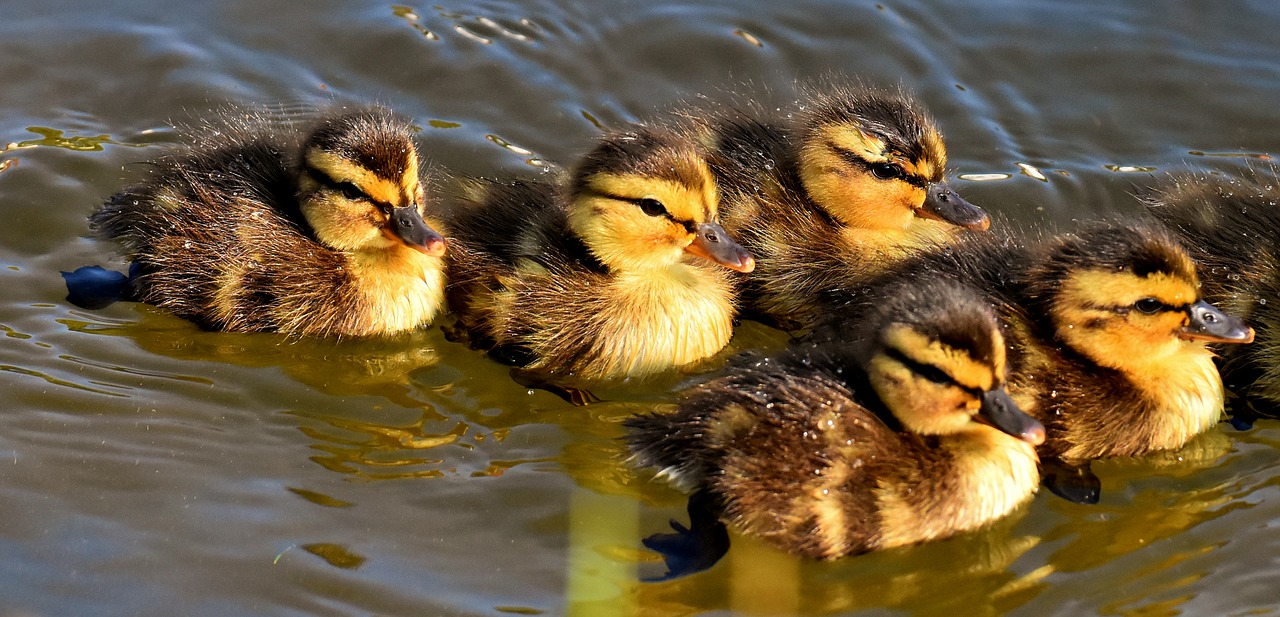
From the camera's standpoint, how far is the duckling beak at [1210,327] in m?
4.22

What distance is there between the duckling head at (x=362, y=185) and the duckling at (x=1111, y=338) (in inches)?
68.8

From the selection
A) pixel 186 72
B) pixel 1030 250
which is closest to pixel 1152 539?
pixel 1030 250

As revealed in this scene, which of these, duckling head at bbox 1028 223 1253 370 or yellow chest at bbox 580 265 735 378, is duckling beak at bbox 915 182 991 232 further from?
yellow chest at bbox 580 265 735 378

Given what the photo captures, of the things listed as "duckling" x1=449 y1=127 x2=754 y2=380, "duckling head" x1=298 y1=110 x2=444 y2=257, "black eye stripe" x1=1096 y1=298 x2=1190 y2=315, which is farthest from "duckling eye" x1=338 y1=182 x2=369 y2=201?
"black eye stripe" x1=1096 y1=298 x2=1190 y2=315

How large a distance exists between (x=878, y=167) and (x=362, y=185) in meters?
1.69

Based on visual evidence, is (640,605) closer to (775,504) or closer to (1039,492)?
(775,504)

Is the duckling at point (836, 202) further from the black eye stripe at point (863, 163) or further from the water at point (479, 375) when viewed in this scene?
the water at point (479, 375)

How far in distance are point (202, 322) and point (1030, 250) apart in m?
2.67

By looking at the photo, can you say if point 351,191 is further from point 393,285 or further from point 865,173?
point 865,173

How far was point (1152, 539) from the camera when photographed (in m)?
4.11

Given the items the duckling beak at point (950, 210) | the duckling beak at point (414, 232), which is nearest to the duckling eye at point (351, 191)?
the duckling beak at point (414, 232)

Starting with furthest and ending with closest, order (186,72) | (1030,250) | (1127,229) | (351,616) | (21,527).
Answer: (186,72)
(1030,250)
(1127,229)
(21,527)
(351,616)

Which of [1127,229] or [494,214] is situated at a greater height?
[1127,229]

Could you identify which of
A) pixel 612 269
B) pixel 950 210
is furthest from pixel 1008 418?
pixel 612 269
